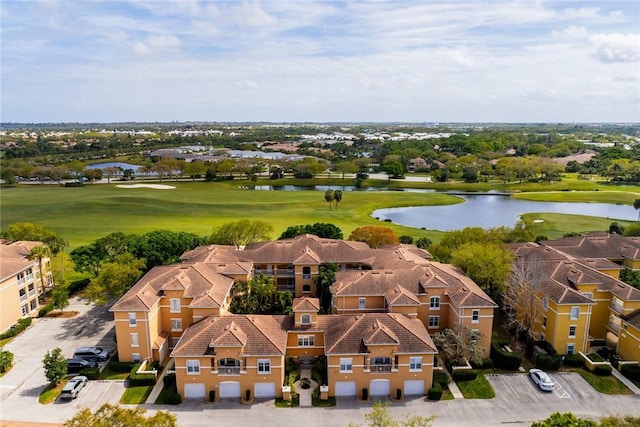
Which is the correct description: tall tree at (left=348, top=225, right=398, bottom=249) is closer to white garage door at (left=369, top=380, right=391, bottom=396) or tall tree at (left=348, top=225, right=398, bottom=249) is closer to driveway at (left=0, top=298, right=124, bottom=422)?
white garage door at (left=369, top=380, right=391, bottom=396)

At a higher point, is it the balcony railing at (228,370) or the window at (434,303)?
the window at (434,303)

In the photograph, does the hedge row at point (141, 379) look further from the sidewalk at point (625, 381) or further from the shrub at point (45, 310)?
the sidewalk at point (625, 381)

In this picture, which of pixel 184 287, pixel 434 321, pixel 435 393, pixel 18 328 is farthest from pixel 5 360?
pixel 434 321

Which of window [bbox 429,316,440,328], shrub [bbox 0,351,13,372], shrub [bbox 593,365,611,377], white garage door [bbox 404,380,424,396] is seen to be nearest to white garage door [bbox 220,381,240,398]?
white garage door [bbox 404,380,424,396]

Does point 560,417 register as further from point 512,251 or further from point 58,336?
point 58,336

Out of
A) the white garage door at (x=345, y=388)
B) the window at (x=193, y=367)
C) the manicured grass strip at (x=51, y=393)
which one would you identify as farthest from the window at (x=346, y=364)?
the manicured grass strip at (x=51, y=393)

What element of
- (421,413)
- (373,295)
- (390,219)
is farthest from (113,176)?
(421,413)

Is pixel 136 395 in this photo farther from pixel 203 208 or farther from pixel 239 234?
pixel 203 208
